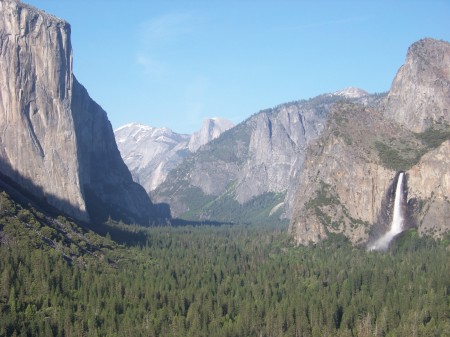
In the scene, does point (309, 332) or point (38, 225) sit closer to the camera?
point (309, 332)

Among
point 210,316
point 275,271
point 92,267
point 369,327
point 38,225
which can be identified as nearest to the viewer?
point 369,327

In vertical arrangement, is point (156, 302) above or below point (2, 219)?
below

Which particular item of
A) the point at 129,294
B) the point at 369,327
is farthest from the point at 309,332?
the point at 129,294

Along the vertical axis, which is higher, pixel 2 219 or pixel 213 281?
pixel 2 219

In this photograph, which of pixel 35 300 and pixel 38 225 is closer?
pixel 35 300

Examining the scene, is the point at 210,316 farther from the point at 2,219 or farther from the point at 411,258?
the point at 411,258

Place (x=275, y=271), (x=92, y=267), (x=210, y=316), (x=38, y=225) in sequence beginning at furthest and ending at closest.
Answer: (x=275, y=271) < (x=38, y=225) < (x=92, y=267) < (x=210, y=316)

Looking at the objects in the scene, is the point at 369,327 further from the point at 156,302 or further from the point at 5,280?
the point at 5,280

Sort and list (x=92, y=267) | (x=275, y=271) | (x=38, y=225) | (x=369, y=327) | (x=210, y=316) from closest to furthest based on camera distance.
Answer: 1. (x=369, y=327)
2. (x=210, y=316)
3. (x=92, y=267)
4. (x=38, y=225)
5. (x=275, y=271)

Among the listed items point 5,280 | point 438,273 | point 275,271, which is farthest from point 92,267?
point 438,273
